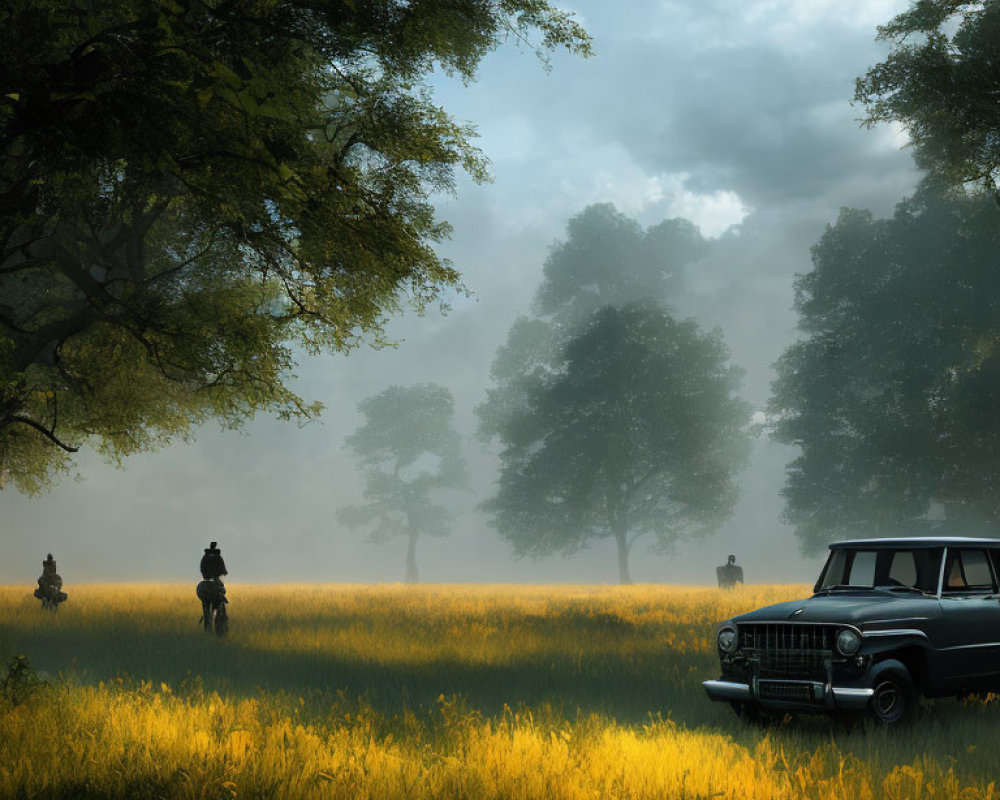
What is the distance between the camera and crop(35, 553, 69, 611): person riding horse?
79.5ft

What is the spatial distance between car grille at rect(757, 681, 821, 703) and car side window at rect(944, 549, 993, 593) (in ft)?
Answer: 7.44

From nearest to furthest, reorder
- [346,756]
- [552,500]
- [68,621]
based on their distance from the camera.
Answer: [346,756] → [68,621] → [552,500]

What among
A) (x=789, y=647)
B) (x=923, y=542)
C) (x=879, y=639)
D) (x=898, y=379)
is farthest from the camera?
(x=898, y=379)

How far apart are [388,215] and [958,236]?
33.9 metres

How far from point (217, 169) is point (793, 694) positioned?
26.0 ft

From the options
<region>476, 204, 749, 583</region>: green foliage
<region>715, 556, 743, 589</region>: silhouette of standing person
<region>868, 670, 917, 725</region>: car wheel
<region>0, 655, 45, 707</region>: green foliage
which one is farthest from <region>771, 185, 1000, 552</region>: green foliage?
<region>0, 655, 45, 707</region>: green foliage

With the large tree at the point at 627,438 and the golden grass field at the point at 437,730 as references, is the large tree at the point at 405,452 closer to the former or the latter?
the large tree at the point at 627,438

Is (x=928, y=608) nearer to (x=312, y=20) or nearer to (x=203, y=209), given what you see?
(x=312, y=20)

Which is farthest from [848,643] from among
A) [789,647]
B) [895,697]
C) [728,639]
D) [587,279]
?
[587,279]

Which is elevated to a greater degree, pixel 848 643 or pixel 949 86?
pixel 949 86

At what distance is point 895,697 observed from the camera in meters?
9.00

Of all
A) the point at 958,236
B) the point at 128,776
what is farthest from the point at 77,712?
the point at 958,236

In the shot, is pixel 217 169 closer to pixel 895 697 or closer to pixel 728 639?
pixel 728 639

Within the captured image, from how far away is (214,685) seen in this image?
37.9 ft
